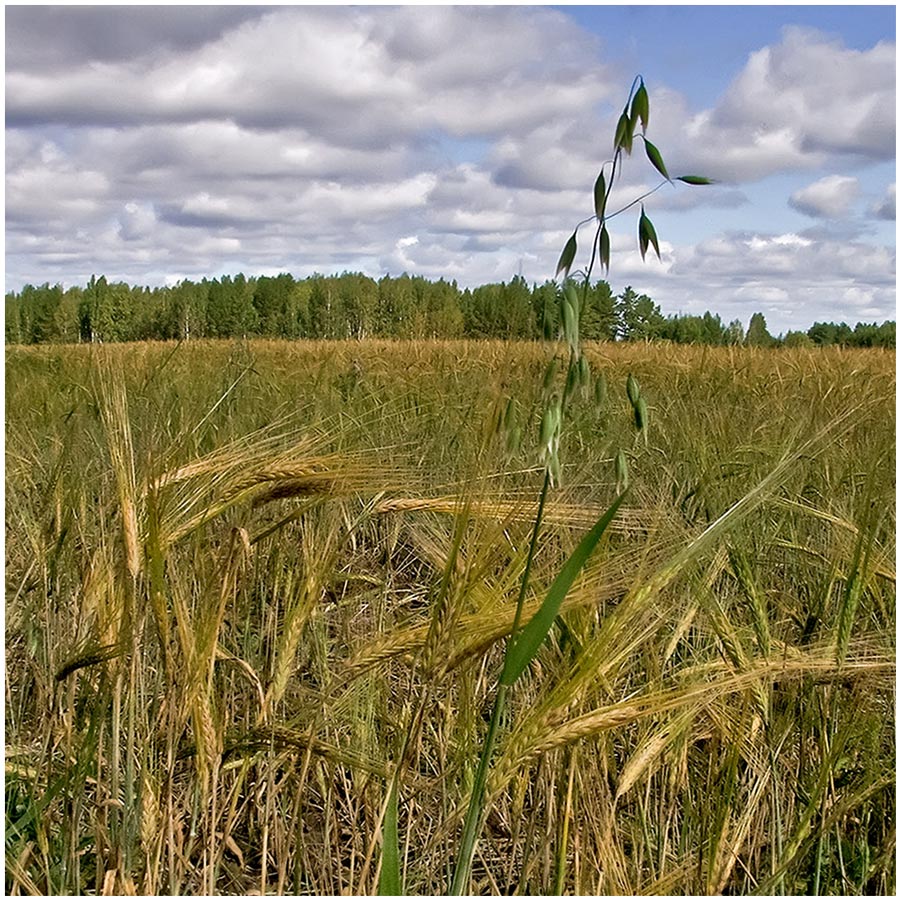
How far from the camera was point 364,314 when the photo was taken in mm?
9469

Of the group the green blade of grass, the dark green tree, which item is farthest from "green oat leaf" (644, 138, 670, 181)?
the dark green tree

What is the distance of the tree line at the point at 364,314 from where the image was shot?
35.3 inches

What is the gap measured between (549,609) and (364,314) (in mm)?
8979

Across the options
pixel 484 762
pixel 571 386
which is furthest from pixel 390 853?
pixel 571 386

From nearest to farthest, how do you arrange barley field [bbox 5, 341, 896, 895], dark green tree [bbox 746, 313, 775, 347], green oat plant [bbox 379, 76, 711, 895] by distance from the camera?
green oat plant [bbox 379, 76, 711, 895] → barley field [bbox 5, 341, 896, 895] → dark green tree [bbox 746, 313, 775, 347]

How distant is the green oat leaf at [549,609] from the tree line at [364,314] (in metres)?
0.14

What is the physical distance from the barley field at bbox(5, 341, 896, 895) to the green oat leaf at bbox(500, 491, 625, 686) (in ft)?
0.27

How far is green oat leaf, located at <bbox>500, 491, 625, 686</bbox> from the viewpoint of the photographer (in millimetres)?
659

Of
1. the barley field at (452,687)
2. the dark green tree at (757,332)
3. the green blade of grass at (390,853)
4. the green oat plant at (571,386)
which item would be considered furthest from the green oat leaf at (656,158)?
the dark green tree at (757,332)

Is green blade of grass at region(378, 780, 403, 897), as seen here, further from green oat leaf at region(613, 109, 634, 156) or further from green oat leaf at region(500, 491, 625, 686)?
green oat leaf at region(613, 109, 634, 156)

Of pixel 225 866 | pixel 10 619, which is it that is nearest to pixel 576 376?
pixel 225 866

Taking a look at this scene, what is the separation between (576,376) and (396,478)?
42cm

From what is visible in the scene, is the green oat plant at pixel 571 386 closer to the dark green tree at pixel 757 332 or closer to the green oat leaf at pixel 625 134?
the green oat leaf at pixel 625 134

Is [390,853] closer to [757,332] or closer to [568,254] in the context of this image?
[568,254]
